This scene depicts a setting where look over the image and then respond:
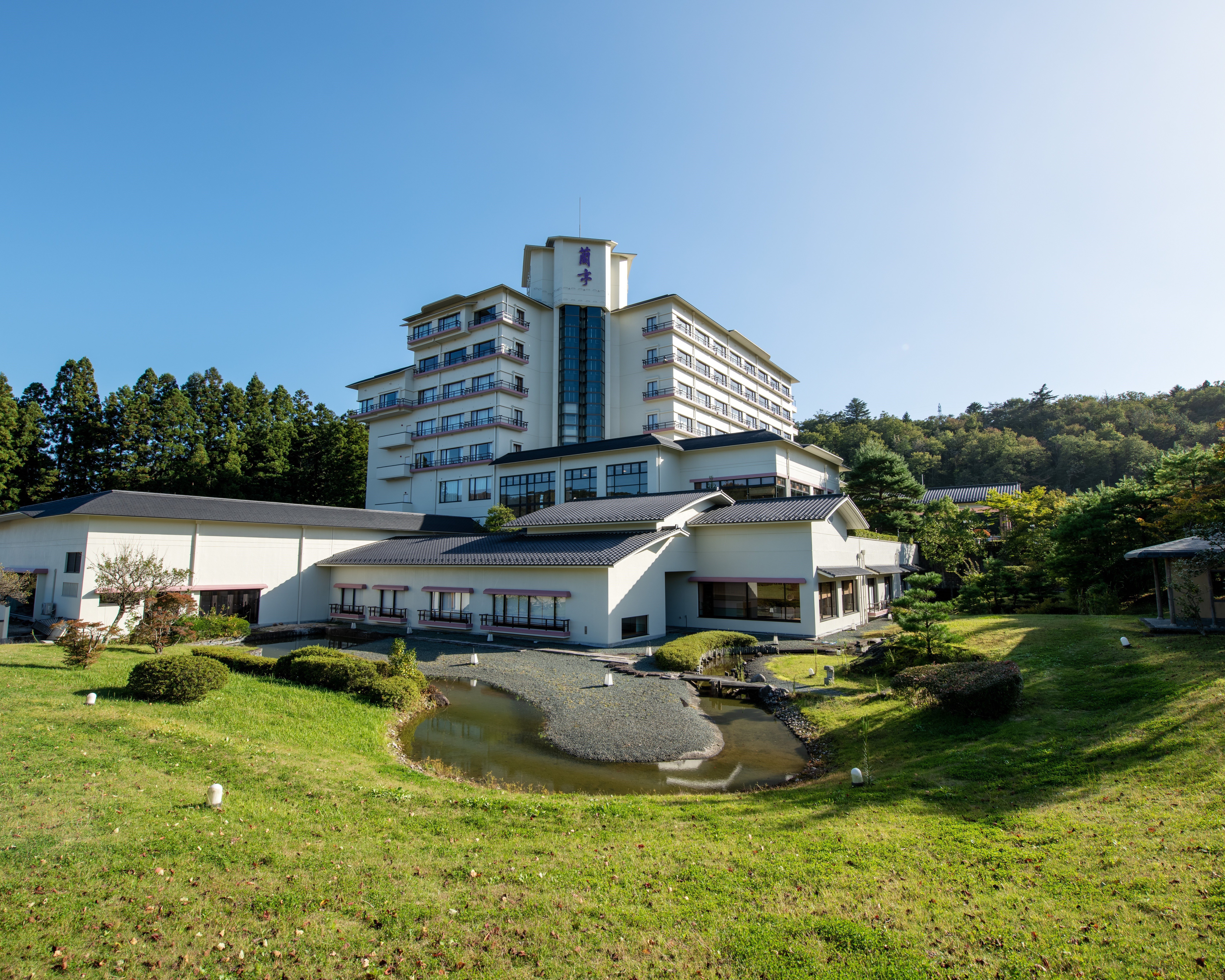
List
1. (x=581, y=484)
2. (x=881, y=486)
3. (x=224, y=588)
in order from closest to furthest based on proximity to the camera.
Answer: (x=224, y=588), (x=581, y=484), (x=881, y=486)

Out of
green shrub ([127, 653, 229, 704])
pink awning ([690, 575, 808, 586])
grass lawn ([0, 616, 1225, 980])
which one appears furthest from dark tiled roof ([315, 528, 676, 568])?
grass lawn ([0, 616, 1225, 980])

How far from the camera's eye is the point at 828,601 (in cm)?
2644

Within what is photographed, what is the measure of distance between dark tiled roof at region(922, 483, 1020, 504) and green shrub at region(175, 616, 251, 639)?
1983 inches

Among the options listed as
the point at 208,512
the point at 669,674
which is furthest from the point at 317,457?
the point at 669,674

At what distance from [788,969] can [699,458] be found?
3444cm

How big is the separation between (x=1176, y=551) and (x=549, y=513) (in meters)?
24.2

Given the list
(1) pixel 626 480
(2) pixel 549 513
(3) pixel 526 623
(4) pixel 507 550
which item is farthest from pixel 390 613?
(1) pixel 626 480

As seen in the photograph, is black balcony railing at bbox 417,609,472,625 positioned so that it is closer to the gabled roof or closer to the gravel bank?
the gravel bank

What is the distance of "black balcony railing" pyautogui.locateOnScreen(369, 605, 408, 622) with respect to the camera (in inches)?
1183

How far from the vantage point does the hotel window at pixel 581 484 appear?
127ft

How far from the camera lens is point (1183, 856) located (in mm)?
6027

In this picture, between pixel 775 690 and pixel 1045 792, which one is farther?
pixel 775 690

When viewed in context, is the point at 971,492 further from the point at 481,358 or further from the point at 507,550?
the point at 507,550

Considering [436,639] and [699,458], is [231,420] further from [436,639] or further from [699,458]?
[699,458]
